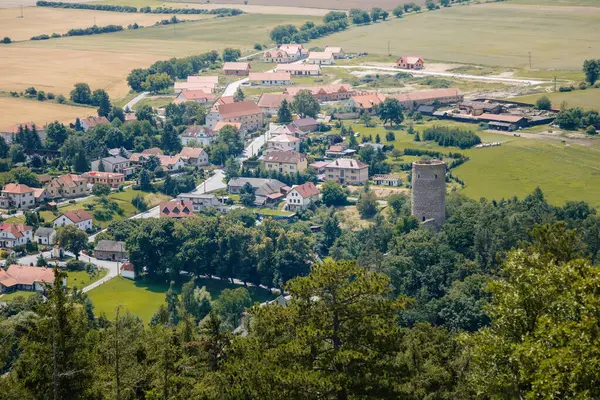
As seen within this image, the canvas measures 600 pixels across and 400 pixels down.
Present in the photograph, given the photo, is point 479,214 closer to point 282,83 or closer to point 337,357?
point 337,357

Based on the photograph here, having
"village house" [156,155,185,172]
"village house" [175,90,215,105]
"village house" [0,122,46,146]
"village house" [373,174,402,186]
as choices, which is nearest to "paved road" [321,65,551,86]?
"village house" [175,90,215,105]

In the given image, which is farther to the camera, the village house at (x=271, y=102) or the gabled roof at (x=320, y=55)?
the gabled roof at (x=320, y=55)

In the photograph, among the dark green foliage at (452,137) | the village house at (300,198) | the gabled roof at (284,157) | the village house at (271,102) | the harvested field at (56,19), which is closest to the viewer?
the village house at (300,198)

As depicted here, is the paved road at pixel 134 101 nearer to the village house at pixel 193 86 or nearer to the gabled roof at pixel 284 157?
the village house at pixel 193 86

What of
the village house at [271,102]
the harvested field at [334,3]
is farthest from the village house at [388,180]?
the harvested field at [334,3]

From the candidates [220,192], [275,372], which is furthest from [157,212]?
[275,372]
